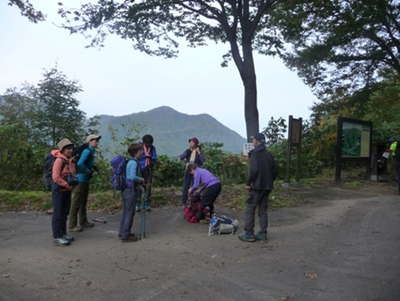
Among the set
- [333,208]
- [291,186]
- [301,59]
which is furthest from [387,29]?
[333,208]

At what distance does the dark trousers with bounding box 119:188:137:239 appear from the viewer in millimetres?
5727

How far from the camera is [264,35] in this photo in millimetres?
13172

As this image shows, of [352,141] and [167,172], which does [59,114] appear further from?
[352,141]

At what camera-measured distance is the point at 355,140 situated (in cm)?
1248

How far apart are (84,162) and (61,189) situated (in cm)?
74

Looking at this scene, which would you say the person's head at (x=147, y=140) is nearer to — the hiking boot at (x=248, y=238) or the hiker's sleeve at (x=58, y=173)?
the hiker's sleeve at (x=58, y=173)

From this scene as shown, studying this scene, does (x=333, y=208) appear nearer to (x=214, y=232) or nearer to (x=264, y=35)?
(x=214, y=232)

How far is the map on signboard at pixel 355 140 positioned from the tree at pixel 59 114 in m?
10.6

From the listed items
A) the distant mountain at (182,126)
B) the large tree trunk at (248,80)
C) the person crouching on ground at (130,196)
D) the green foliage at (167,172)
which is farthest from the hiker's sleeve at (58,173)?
the distant mountain at (182,126)

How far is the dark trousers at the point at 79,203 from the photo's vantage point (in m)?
6.28

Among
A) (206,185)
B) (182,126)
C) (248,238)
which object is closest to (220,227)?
(248,238)

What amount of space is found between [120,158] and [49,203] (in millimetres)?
3763

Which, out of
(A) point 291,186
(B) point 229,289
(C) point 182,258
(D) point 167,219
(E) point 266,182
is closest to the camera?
(B) point 229,289

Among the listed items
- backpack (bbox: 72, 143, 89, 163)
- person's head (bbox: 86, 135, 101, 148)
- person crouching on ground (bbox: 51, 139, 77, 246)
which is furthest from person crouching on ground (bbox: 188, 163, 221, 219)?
person crouching on ground (bbox: 51, 139, 77, 246)
